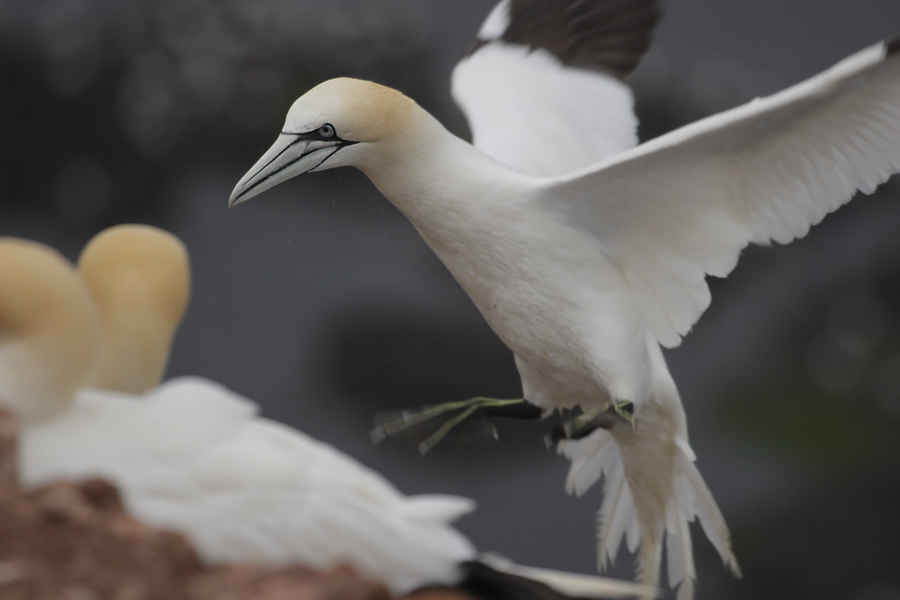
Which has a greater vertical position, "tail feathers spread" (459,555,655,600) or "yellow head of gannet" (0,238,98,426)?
"yellow head of gannet" (0,238,98,426)

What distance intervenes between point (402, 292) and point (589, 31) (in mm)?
2157

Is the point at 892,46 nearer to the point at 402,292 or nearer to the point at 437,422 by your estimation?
the point at 437,422

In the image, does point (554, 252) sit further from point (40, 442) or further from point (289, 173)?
point (40, 442)

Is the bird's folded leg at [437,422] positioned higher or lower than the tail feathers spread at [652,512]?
higher

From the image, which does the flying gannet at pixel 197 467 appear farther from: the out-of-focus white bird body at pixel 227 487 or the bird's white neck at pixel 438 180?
the bird's white neck at pixel 438 180

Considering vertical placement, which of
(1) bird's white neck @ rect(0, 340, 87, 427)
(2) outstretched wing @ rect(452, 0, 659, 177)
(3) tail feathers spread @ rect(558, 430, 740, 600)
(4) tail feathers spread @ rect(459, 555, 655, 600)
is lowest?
(3) tail feathers spread @ rect(558, 430, 740, 600)

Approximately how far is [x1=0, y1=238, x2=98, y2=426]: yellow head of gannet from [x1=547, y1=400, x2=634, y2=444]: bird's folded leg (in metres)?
0.98

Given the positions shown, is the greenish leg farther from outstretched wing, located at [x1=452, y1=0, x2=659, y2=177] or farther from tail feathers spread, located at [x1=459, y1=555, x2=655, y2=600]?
outstretched wing, located at [x1=452, y1=0, x2=659, y2=177]

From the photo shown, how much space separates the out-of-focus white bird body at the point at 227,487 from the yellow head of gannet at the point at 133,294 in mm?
289

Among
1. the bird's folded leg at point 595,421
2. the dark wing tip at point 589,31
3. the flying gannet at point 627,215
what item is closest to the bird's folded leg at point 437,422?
the flying gannet at point 627,215

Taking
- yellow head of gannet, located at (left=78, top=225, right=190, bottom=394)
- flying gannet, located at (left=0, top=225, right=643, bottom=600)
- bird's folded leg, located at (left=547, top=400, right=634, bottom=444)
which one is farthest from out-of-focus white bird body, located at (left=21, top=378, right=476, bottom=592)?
bird's folded leg, located at (left=547, top=400, right=634, bottom=444)

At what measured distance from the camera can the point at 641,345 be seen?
7.76ft

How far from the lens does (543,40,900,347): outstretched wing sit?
2039mm

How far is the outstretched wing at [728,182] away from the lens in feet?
6.69
